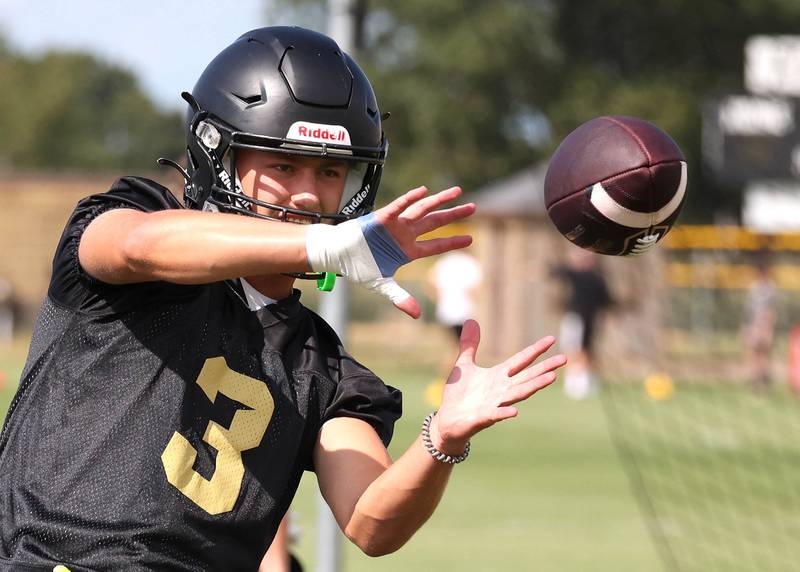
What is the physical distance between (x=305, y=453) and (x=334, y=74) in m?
0.86

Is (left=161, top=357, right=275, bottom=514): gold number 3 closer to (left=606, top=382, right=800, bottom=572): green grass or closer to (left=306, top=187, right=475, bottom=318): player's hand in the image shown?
(left=306, top=187, right=475, bottom=318): player's hand

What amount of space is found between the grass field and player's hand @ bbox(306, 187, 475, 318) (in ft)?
16.7

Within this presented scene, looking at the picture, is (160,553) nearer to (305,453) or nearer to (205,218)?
(305,453)

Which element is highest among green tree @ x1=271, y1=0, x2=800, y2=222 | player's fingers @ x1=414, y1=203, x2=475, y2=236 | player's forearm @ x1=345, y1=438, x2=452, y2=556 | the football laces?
player's fingers @ x1=414, y1=203, x2=475, y2=236

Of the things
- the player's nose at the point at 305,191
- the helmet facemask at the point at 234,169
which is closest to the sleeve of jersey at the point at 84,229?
the helmet facemask at the point at 234,169

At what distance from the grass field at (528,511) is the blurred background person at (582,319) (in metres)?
3.43

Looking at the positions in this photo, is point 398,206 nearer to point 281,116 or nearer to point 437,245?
point 437,245

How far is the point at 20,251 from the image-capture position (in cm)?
2614

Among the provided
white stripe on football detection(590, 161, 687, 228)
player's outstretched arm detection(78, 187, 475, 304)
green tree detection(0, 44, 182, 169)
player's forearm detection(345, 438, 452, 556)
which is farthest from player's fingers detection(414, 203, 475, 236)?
green tree detection(0, 44, 182, 169)

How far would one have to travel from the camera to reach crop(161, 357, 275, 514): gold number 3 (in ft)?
9.47

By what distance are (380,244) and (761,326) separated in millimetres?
15877

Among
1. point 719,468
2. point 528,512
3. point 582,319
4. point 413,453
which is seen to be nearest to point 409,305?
point 413,453

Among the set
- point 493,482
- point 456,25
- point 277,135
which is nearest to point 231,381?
point 277,135

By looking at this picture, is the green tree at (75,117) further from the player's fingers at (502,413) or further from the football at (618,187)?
the player's fingers at (502,413)
